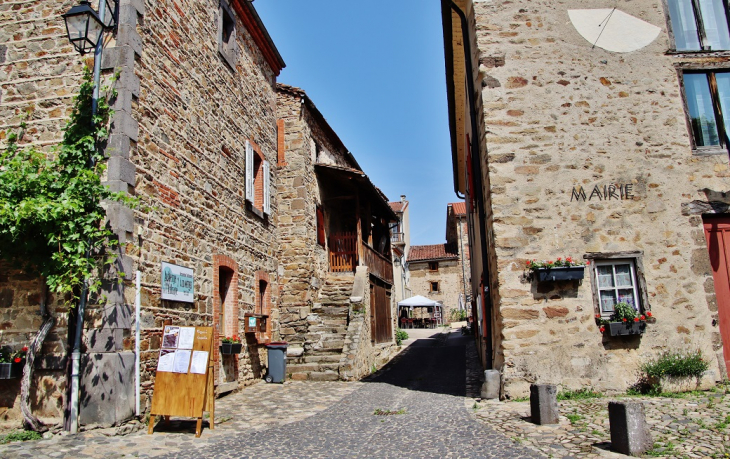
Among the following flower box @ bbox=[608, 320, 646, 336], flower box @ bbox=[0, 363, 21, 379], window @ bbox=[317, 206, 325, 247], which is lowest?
flower box @ bbox=[0, 363, 21, 379]

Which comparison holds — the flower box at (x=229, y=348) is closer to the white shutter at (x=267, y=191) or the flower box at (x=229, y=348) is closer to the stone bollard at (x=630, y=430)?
the white shutter at (x=267, y=191)

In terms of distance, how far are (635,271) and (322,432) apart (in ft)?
15.4

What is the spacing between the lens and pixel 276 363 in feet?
34.6

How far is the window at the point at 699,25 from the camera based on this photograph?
25.6 ft

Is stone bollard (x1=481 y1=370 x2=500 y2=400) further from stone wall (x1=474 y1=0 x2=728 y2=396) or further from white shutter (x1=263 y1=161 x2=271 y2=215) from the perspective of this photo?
white shutter (x1=263 y1=161 x2=271 y2=215)

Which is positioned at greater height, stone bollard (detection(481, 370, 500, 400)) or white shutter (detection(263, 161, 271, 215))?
white shutter (detection(263, 161, 271, 215))

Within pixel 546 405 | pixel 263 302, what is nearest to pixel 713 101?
pixel 546 405

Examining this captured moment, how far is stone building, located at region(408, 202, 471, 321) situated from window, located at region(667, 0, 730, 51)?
26053 mm

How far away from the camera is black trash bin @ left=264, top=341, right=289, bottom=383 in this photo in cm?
1049

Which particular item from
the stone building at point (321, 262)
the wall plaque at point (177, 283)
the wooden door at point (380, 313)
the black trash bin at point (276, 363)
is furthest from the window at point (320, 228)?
the wall plaque at point (177, 283)

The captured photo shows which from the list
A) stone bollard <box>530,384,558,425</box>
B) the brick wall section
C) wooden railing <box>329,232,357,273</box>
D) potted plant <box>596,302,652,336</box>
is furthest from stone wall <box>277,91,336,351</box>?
stone bollard <box>530,384,558,425</box>

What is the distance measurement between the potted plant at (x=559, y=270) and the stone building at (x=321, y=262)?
15.9 ft

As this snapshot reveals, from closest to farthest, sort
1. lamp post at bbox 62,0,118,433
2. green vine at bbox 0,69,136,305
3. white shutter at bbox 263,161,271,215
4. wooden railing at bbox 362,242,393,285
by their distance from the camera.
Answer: green vine at bbox 0,69,136,305 → lamp post at bbox 62,0,118,433 → white shutter at bbox 263,161,271,215 → wooden railing at bbox 362,242,393,285

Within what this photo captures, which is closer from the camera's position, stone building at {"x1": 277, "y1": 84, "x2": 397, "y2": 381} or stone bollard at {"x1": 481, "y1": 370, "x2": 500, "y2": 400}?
stone bollard at {"x1": 481, "y1": 370, "x2": 500, "y2": 400}
